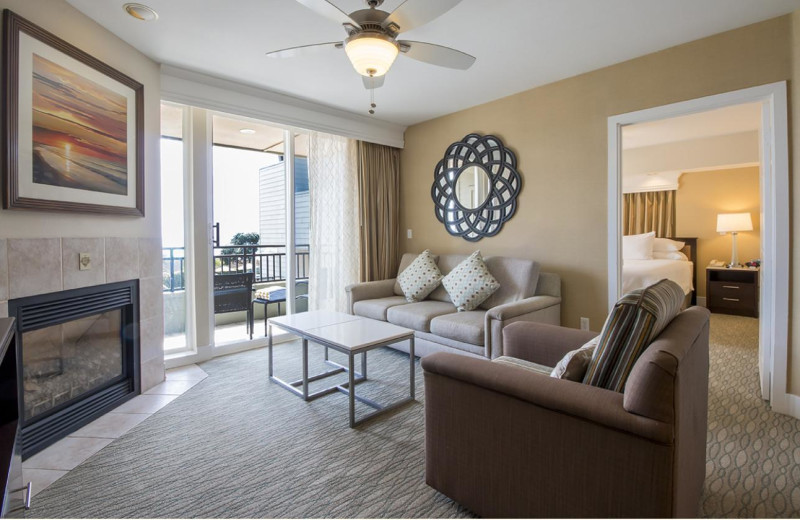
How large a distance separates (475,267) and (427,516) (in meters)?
2.25

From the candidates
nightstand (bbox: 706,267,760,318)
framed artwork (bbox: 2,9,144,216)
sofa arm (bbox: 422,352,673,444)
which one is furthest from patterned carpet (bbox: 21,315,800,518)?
nightstand (bbox: 706,267,760,318)

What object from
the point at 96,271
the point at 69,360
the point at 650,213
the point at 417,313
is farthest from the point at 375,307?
the point at 650,213

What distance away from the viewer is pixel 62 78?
215 cm

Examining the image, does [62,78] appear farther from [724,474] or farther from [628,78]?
[724,474]

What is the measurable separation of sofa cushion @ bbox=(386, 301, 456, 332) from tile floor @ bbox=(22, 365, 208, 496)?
167 centimetres

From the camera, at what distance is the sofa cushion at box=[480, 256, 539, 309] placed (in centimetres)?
333

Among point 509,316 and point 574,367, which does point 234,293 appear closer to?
point 509,316

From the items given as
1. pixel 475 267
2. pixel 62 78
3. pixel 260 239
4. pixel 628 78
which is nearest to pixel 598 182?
pixel 628 78

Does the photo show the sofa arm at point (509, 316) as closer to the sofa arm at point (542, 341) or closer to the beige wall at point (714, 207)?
the sofa arm at point (542, 341)

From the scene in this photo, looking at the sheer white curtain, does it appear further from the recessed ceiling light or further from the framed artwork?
the recessed ceiling light

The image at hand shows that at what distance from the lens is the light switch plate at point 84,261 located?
7.50 feet

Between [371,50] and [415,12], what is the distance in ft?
0.87

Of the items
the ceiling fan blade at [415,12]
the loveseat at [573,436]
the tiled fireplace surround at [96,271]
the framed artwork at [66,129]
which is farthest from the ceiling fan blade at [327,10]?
the tiled fireplace surround at [96,271]

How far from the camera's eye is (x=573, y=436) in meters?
1.19
